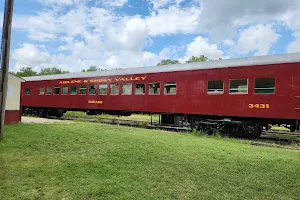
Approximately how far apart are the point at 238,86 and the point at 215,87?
1118mm

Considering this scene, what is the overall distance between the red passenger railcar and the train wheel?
4cm

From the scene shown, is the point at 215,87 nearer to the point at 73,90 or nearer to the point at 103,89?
the point at 103,89

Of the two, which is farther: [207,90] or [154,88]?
[154,88]

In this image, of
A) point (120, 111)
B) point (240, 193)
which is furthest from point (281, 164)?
point (120, 111)

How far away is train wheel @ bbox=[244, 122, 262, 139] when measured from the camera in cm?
1235

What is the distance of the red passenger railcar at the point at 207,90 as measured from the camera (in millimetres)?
11320

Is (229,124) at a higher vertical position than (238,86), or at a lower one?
lower

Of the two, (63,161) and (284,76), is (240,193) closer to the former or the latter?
(63,161)

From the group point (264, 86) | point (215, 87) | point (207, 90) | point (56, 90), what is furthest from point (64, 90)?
point (264, 86)

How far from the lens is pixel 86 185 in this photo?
4.72 meters

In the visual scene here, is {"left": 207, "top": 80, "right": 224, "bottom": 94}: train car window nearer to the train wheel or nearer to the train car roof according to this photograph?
the train car roof

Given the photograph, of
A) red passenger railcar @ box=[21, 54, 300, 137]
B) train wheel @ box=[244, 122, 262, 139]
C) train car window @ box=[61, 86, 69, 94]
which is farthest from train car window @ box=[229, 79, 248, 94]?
train car window @ box=[61, 86, 69, 94]

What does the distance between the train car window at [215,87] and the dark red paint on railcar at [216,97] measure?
0.49 ft

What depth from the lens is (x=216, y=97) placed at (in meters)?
13.1
